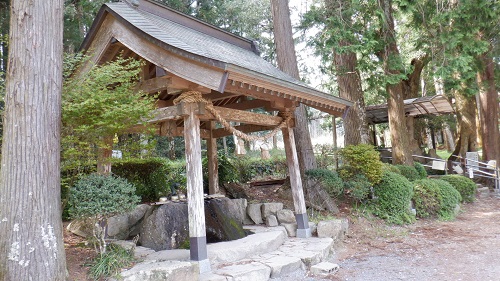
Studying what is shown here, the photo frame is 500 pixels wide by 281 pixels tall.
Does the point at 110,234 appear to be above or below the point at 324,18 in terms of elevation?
below

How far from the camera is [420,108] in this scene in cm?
1370

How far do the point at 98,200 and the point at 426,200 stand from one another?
7684 millimetres

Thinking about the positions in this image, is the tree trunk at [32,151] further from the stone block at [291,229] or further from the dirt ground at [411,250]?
the stone block at [291,229]

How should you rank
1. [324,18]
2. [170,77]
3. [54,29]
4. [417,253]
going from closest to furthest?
[54,29] < [170,77] < [417,253] < [324,18]

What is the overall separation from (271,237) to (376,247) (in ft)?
7.10

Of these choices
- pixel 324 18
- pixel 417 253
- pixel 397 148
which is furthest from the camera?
pixel 397 148

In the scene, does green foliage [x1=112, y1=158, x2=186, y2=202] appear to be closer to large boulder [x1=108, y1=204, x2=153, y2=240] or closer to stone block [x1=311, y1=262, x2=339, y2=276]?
large boulder [x1=108, y1=204, x2=153, y2=240]

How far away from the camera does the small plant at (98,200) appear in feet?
12.6

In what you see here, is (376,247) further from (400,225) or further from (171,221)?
(171,221)

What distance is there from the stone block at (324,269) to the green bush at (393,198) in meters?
3.47

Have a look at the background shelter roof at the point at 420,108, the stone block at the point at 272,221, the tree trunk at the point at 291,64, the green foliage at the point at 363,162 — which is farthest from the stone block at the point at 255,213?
the background shelter roof at the point at 420,108

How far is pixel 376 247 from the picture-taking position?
631 cm

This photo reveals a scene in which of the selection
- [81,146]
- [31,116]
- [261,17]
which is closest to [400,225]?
[81,146]

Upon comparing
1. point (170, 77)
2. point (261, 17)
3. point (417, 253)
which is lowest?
point (417, 253)
